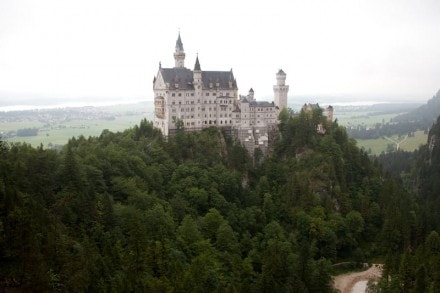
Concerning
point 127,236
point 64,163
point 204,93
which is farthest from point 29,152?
point 204,93

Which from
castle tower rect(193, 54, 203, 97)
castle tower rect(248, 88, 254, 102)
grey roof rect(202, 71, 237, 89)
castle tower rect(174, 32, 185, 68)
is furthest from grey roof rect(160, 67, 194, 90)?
castle tower rect(248, 88, 254, 102)

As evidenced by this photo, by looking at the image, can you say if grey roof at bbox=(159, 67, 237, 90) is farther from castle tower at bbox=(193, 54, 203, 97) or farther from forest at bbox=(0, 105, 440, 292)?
forest at bbox=(0, 105, 440, 292)

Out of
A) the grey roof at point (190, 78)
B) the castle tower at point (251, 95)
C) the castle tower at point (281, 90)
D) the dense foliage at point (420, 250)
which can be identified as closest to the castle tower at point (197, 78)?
the grey roof at point (190, 78)

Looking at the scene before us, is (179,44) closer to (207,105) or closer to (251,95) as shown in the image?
(207,105)

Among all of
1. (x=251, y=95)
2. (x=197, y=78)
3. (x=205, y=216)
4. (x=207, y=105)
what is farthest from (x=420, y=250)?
(x=197, y=78)

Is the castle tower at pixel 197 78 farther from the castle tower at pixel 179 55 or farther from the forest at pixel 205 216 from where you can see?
the forest at pixel 205 216

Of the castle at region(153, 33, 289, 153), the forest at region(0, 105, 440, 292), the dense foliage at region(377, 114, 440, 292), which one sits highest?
the castle at region(153, 33, 289, 153)

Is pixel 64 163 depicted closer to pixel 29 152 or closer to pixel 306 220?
pixel 29 152

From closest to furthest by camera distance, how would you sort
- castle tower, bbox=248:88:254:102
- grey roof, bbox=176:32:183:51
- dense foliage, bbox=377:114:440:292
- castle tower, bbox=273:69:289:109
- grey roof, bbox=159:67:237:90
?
dense foliage, bbox=377:114:440:292 < grey roof, bbox=159:67:237:90 < grey roof, bbox=176:32:183:51 < castle tower, bbox=248:88:254:102 < castle tower, bbox=273:69:289:109
